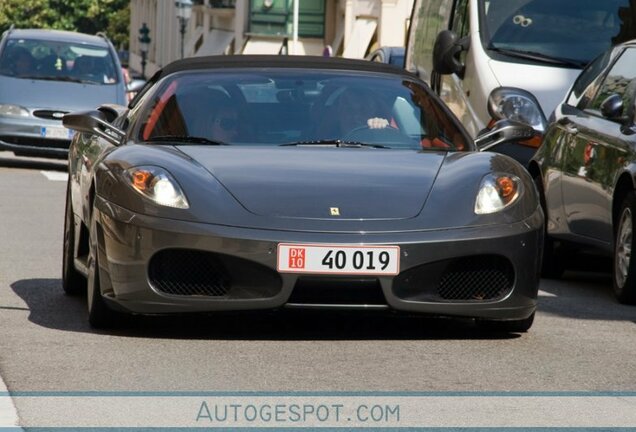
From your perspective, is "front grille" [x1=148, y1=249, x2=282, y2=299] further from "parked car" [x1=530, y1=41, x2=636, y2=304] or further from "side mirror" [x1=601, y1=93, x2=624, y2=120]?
"side mirror" [x1=601, y1=93, x2=624, y2=120]

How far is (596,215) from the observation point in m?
10.9

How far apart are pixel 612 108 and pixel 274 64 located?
2.25m

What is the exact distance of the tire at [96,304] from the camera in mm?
8000

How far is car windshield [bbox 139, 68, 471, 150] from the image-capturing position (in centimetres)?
879

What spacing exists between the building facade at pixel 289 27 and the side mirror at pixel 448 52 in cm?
2855

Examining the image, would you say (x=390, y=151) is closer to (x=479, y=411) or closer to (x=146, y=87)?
(x=146, y=87)

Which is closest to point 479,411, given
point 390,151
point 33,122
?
point 390,151

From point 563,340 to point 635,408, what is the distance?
185 cm

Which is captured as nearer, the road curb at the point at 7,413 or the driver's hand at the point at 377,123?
the road curb at the point at 7,413

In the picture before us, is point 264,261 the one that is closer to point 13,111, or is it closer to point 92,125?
point 92,125

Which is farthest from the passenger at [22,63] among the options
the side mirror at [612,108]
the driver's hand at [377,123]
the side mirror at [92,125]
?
the driver's hand at [377,123]

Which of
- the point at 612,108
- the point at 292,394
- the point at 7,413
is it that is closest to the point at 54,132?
the point at 612,108

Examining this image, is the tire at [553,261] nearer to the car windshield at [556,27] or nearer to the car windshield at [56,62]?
the car windshield at [556,27]

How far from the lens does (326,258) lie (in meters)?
7.55
